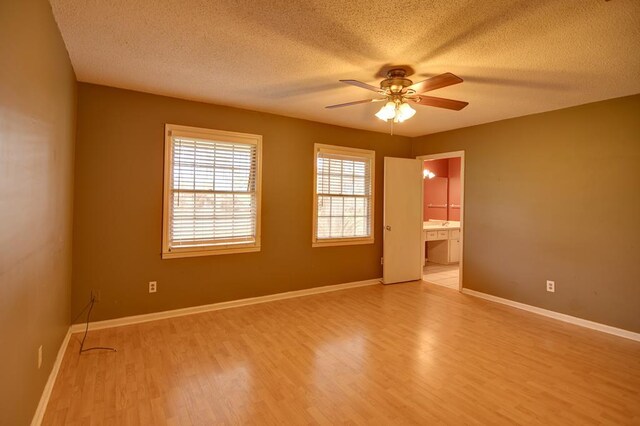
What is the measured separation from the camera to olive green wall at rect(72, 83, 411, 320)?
3.27 m

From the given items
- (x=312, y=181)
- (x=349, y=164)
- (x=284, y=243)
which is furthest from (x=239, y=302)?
(x=349, y=164)

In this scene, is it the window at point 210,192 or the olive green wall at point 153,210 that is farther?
the window at point 210,192

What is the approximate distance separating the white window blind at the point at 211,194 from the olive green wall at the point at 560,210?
3199 millimetres

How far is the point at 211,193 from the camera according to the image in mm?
3830

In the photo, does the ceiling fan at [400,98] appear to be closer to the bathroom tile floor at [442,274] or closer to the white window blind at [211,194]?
the white window blind at [211,194]

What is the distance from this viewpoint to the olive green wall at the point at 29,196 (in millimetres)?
1371

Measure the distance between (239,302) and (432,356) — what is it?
7.74 feet

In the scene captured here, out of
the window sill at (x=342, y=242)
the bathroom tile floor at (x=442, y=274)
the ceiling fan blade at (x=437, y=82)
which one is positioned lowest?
the bathroom tile floor at (x=442, y=274)

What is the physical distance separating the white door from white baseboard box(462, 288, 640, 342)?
3.15ft

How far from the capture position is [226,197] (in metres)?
3.95

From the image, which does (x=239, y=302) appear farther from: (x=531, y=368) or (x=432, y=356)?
(x=531, y=368)

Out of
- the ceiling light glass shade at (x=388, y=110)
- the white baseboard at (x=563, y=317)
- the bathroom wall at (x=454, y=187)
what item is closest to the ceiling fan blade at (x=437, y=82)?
the ceiling light glass shade at (x=388, y=110)

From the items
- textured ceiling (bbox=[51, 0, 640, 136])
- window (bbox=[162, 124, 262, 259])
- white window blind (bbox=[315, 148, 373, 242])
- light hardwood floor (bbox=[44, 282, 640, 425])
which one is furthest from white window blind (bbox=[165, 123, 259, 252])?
white window blind (bbox=[315, 148, 373, 242])

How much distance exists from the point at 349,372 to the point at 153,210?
2626mm
